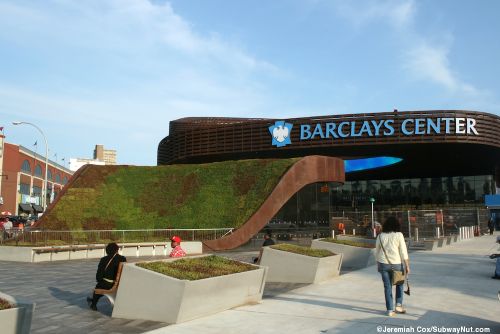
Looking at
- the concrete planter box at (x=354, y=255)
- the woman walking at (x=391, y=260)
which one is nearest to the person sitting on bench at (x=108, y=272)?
the woman walking at (x=391, y=260)

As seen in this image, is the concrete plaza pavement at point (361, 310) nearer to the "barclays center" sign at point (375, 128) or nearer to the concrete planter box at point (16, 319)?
the concrete planter box at point (16, 319)

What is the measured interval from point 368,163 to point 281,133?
10.0 m

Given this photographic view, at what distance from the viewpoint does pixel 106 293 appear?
29.8 feet

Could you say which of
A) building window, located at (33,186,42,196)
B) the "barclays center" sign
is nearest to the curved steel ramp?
the "barclays center" sign

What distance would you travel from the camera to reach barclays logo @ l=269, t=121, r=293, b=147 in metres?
42.2

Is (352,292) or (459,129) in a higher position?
(459,129)

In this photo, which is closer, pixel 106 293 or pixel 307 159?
pixel 106 293

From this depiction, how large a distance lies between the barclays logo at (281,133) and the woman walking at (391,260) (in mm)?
33507

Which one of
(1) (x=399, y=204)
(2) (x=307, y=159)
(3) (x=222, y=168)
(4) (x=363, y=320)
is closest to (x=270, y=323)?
(4) (x=363, y=320)

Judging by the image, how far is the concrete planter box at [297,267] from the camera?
12734 millimetres

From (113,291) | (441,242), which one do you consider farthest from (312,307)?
(441,242)

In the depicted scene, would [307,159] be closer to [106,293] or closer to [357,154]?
[357,154]

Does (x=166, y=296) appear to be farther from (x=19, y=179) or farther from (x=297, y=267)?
(x=19, y=179)

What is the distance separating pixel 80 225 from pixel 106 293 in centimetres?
2279
